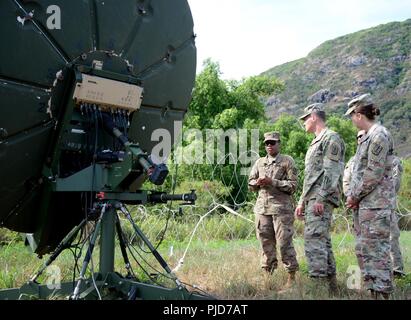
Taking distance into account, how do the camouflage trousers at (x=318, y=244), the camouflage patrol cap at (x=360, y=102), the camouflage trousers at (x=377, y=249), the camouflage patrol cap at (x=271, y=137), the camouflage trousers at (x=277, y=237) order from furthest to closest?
the camouflage patrol cap at (x=271, y=137)
the camouflage trousers at (x=277, y=237)
the camouflage trousers at (x=318, y=244)
the camouflage patrol cap at (x=360, y=102)
the camouflage trousers at (x=377, y=249)

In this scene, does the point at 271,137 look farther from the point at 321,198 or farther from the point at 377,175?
the point at 377,175

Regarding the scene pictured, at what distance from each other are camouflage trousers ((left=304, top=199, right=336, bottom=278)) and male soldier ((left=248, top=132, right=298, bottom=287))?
0.57 m

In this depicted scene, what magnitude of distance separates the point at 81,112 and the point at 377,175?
2.51 meters

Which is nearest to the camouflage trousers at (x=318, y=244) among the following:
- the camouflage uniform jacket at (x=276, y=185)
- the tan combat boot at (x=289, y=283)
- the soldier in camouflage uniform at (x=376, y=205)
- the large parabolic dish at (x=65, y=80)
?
the tan combat boot at (x=289, y=283)

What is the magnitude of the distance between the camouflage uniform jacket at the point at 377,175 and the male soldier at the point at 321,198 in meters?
0.87

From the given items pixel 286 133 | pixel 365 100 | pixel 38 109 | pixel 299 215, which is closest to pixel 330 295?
pixel 299 215

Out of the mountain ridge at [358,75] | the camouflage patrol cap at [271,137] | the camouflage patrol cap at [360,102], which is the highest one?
the mountain ridge at [358,75]

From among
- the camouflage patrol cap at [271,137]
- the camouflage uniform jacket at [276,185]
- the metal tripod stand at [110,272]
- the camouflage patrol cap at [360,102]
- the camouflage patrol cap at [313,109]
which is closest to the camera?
the metal tripod stand at [110,272]

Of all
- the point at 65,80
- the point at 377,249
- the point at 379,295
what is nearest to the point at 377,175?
the point at 377,249

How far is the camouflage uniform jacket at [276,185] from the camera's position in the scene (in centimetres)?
644

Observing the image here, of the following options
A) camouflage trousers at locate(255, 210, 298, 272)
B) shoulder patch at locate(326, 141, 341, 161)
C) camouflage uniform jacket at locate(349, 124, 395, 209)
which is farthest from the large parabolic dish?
camouflage trousers at locate(255, 210, 298, 272)

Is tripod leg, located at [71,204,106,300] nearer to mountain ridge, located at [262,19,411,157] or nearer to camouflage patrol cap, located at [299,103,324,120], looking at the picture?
camouflage patrol cap, located at [299,103,324,120]

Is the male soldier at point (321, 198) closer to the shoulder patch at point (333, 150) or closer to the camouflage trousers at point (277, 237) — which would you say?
the shoulder patch at point (333, 150)

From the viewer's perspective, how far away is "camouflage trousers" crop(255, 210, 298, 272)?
20.5 feet
